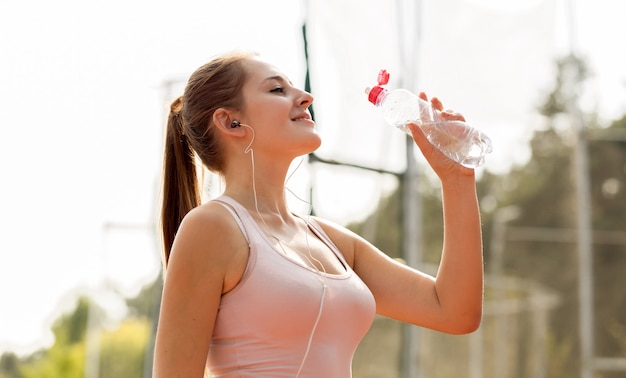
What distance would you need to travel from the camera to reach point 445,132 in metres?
1.94

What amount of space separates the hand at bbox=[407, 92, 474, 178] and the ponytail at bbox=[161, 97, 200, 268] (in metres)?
0.42

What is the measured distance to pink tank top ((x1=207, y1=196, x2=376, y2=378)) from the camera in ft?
5.30

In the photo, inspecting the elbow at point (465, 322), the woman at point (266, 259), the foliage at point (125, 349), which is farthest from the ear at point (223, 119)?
the foliage at point (125, 349)

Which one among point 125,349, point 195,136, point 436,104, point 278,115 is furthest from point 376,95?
point 125,349

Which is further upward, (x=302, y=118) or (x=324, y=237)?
(x=302, y=118)

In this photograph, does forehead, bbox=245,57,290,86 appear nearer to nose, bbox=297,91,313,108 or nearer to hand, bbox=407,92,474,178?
nose, bbox=297,91,313,108

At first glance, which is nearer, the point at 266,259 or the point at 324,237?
the point at 266,259

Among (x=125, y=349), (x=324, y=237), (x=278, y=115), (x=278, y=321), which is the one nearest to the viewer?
(x=278, y=321)

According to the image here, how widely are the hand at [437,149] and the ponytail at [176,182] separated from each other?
42 cm

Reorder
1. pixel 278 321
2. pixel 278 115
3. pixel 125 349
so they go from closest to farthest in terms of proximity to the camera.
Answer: pixel 278 321, pixel 278 115, pixel 125 349

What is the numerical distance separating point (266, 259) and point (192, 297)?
135 mm

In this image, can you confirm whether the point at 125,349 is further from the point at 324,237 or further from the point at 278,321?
the point at 278,321

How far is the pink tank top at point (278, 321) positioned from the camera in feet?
5.30

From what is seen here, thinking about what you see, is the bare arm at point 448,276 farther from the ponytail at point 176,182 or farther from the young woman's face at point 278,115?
the ponytail at point 176,182
